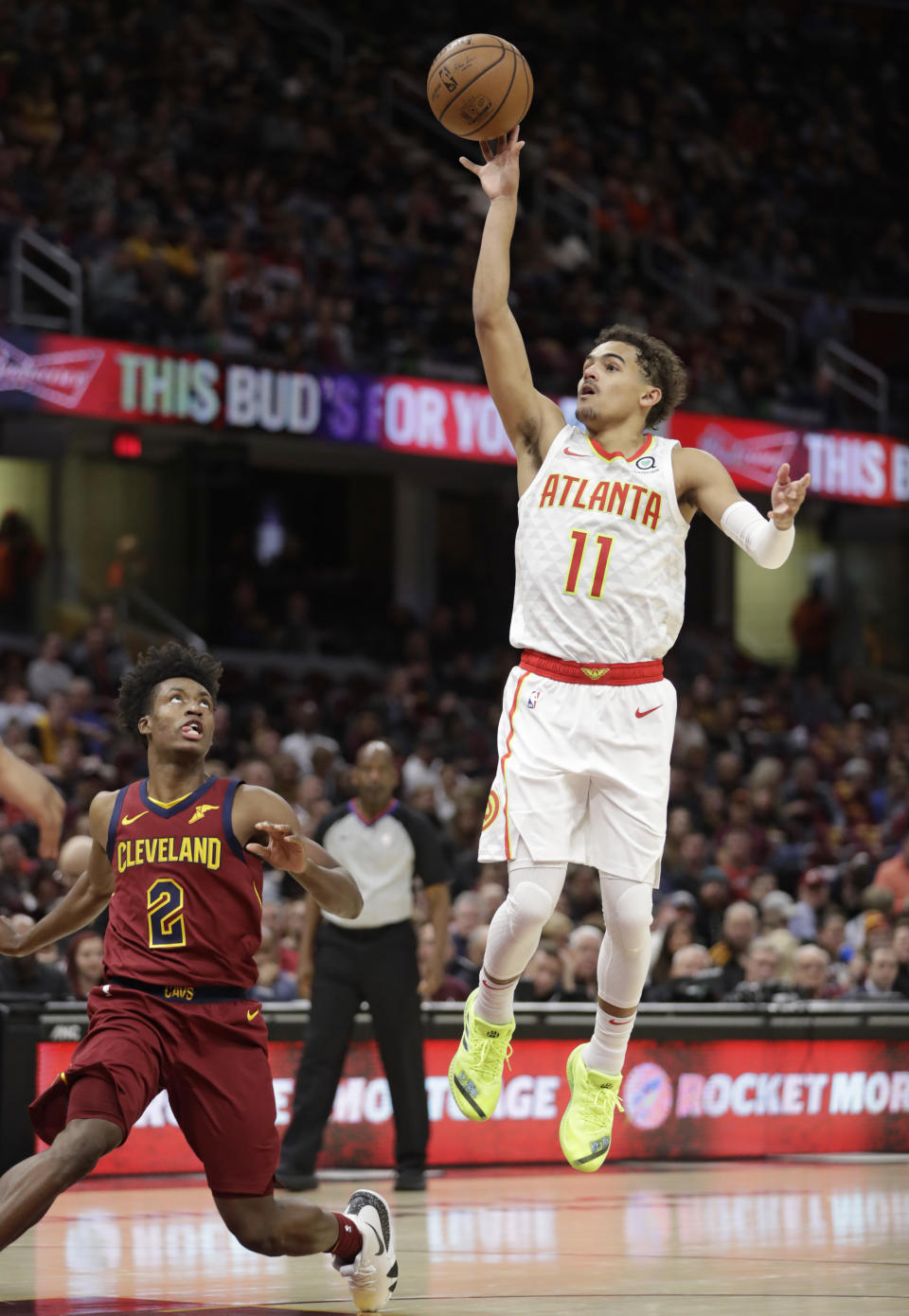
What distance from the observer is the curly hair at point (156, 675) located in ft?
19.7

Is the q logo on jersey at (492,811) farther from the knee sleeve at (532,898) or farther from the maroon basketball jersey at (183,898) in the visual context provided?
the maroon basketball jersey at (183,898)

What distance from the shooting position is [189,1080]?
5656mm

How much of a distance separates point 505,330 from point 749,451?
597 inches

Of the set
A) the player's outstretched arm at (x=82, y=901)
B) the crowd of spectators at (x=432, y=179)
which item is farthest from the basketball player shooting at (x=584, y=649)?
the crowd of spectators at (x=432, y=179)

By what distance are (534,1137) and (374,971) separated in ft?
6.44

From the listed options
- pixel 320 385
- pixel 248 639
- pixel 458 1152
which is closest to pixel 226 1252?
pixel 458 1152

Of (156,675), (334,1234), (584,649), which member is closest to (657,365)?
(584,649)

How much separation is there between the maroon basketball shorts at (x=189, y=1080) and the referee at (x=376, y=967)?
4094mm

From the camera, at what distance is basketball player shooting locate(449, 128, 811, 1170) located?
20.5 ft

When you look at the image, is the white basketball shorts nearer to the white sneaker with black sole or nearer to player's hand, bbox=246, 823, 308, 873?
player's hand, bbox=246, 823, 308, 873

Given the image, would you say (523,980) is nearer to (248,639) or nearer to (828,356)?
(248,639)

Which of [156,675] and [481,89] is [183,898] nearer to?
[156,675]

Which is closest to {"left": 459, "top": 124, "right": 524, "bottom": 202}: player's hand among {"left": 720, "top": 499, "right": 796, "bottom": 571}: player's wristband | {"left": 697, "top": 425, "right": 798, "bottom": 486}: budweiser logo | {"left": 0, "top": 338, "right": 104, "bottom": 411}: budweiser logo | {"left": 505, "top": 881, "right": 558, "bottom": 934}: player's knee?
{"left": 720, "top": 499, "right": 796, "bottom": 571}: player's wristband

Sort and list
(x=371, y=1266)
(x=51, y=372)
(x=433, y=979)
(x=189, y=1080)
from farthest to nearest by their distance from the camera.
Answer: (x=51, y=372) < (x=433, y=979) < (x=371, y=1266) < (x=189, y=1080)
